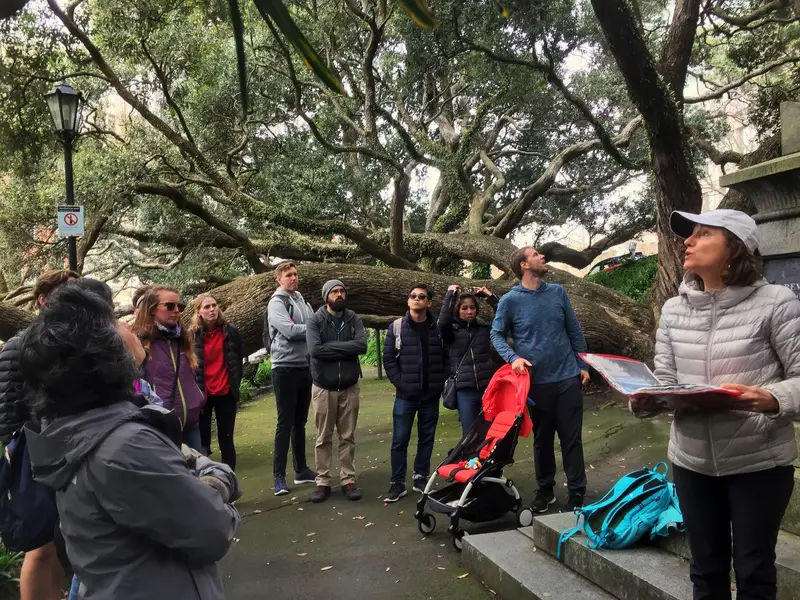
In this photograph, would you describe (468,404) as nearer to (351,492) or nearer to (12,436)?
(351,492)

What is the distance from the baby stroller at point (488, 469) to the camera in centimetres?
414

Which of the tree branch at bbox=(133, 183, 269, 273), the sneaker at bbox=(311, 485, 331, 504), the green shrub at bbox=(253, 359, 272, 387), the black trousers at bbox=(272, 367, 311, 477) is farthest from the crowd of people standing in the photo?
the green shrub at bbox=(253, 359, 272, 387)

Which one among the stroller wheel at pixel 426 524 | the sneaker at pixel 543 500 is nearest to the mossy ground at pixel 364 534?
the stroller wheel at pixel 426 524

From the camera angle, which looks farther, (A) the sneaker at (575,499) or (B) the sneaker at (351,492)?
(B) the sneaker at (351,492)

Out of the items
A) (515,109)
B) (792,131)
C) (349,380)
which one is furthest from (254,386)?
(792,131)

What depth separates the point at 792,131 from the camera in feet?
10.9

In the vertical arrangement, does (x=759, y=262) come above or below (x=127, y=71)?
below

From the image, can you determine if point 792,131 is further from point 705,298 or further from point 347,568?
point 347,568

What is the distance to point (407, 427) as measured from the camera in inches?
200

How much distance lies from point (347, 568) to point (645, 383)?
97.2 inches

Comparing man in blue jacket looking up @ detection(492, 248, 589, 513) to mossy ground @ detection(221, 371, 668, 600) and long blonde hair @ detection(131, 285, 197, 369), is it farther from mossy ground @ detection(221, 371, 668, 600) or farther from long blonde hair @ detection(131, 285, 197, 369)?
long blonde hair @ detection(131, 285, 197, 369)

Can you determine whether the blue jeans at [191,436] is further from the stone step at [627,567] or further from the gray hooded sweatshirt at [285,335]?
the stone step at [627,567]

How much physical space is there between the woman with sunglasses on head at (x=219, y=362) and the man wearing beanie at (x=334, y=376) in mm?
674

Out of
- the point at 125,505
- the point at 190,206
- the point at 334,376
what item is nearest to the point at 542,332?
the point at 334,376
